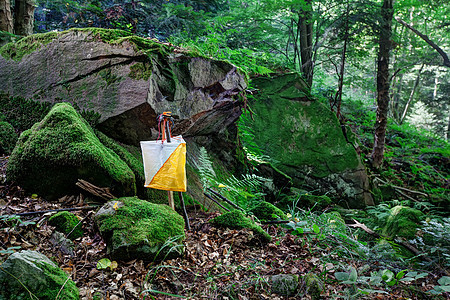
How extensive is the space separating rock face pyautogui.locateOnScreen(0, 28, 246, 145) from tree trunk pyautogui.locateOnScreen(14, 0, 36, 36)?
1.42m

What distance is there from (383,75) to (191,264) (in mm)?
7387

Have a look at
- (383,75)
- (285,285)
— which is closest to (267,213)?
(285,285)

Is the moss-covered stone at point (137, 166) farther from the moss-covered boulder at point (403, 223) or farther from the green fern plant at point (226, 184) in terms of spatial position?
the moss-covered boulder at point (403, 223)

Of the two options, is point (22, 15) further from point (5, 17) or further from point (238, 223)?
point (238, 223)

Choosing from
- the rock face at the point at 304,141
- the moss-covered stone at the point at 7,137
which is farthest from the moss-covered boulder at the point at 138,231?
the rock face at the point at 304,141

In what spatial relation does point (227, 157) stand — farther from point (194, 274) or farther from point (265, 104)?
point (194, 274)

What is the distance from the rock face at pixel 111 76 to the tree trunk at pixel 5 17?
1084mm

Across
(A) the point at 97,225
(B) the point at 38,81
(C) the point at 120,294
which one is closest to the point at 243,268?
(C) the point at 120,294

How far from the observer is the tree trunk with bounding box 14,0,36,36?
5.29m

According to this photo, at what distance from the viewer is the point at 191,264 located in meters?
2.54

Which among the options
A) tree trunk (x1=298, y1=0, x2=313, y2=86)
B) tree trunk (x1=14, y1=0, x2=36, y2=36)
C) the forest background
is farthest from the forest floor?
tree trunk (x1=298, y1=0, x2=313, y2=86)

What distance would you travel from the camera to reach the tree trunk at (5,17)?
497 centimetres

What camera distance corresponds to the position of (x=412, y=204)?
7387mm

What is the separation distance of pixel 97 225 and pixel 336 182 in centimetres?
577
